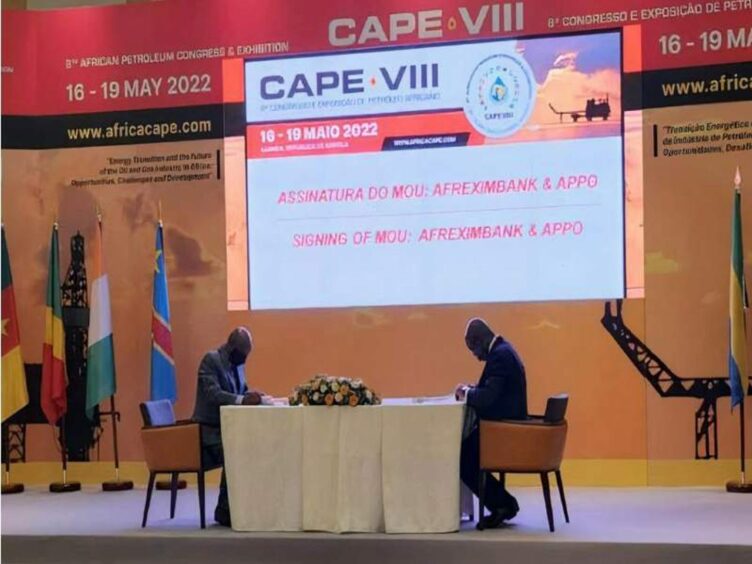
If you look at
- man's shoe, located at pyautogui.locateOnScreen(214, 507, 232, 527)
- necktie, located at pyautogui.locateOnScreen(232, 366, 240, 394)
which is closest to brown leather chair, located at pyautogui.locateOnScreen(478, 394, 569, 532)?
man's shoe, located at pyautogui.locateOnScreen(214, 507, 232, 527)

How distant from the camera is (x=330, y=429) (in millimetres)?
4238

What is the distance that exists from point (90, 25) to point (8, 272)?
82.0 inches

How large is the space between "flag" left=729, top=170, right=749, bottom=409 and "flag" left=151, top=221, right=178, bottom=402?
3.79m

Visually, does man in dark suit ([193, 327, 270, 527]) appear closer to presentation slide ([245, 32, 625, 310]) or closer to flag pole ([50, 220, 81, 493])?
presentation slide ([245, 32, 625, 310])

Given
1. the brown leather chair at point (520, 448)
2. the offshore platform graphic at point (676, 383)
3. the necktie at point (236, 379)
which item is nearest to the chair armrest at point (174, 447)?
the necktie at point (236, 379)

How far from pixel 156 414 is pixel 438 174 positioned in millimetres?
2644

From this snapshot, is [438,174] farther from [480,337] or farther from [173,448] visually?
[173,448]

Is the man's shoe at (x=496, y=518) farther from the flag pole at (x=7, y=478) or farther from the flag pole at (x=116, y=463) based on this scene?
the flag pole at (x=7, y=478)

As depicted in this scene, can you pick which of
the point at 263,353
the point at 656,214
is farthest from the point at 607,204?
the point at 263,353

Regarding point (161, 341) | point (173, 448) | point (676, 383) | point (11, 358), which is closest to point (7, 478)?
point (11, 358)

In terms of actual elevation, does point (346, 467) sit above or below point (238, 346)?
below

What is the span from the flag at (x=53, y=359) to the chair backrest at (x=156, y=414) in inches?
68.6

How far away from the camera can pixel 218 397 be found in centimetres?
459

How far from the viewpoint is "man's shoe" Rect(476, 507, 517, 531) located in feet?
14.1
